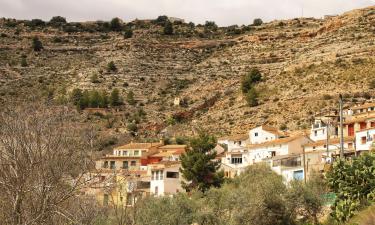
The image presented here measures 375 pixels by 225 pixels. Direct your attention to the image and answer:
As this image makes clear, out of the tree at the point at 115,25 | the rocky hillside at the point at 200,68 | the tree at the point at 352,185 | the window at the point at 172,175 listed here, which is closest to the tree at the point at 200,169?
the window at the point at 172,175

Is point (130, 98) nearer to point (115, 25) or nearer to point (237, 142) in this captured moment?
point (237, 142)

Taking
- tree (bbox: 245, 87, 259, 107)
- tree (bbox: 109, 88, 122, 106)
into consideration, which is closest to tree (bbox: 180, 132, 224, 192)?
tree (bbox: 245, 87, 259, 107)

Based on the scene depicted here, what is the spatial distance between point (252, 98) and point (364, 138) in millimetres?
37729

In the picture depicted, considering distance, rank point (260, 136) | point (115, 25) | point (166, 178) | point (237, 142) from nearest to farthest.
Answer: point (166, 178) → point (260, 136) → point (237, 142) → point (115, 25)

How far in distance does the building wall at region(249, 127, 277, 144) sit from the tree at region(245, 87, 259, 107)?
17.0 meters

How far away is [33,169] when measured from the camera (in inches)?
606

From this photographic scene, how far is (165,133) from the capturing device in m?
97.2

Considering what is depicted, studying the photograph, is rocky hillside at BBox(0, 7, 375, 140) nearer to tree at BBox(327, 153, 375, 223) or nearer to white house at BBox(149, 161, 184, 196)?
white house at BBox(149, 161, 184, 196)

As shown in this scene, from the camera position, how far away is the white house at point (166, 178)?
6700 centimetres

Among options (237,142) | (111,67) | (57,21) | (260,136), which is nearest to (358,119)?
(260,136)

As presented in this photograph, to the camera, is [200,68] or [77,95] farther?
[200,68]

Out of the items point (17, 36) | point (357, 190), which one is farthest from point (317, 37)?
point (357, 190)

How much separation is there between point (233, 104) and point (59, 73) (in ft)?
127

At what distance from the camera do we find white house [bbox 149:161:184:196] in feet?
220
